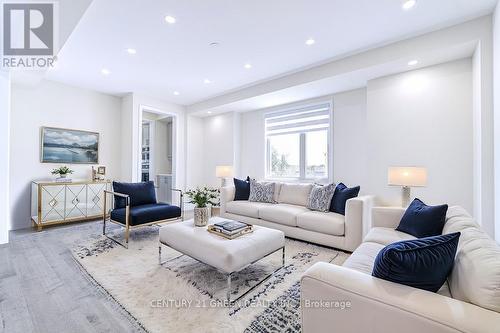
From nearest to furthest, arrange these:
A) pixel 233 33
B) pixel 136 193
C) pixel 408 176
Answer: pixel 233 33 → pixel 408 176 → pixel 136 193

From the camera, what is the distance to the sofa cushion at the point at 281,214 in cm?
333

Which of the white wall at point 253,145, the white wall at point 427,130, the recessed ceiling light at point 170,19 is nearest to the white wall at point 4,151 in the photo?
the recessed ceiling light at point 170,19

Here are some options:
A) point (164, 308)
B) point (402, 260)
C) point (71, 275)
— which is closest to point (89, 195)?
point (71, 275)

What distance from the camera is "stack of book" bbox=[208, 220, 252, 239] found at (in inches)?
87.0

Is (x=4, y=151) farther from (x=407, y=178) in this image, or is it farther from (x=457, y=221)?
(x=407, y=178)

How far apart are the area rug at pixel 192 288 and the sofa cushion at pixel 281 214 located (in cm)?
43

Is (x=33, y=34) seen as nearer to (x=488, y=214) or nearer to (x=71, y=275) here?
(x=71, y=275)

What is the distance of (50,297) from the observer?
1.87 m

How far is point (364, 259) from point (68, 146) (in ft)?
17.4

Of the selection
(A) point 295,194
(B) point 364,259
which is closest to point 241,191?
(A) point 295,194

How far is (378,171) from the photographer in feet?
11.1

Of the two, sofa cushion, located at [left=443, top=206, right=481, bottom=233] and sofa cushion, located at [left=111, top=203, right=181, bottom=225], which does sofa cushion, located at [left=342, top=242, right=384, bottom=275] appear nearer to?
sofa cushion, located at [left=443, top=206, right=481, bottom=233]

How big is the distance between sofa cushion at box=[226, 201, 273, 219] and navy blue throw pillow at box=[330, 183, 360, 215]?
111 centimetres

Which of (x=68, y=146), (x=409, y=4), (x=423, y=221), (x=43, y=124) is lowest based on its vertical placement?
(x=423, y=221)
